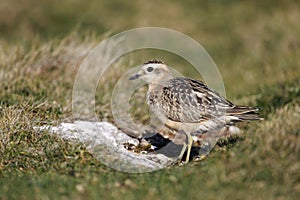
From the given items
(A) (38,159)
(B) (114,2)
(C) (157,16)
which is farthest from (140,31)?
(A) (38,159)

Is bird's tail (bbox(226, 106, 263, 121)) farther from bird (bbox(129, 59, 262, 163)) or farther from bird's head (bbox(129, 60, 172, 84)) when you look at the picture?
bird's head (bbox(129, 60, 172, 84))

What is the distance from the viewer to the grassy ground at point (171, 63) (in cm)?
562

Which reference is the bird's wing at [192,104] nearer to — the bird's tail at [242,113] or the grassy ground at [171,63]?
the bird's tail at [242,113]

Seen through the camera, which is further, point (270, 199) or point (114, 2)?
point (114, 2)

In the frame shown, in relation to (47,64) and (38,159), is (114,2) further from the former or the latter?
(38,159)

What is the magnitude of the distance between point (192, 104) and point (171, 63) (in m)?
7.32

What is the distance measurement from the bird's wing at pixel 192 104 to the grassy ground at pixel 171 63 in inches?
19.5

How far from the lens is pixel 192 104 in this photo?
23.5 ft

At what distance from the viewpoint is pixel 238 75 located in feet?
40.8

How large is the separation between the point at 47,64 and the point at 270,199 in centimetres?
593

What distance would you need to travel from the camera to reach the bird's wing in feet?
23.4

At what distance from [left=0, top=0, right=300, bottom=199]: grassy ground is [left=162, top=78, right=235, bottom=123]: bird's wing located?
50 cm

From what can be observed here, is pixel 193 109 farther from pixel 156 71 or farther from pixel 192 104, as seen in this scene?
pixel 156 71

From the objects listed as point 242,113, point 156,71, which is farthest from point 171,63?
point 242,113
